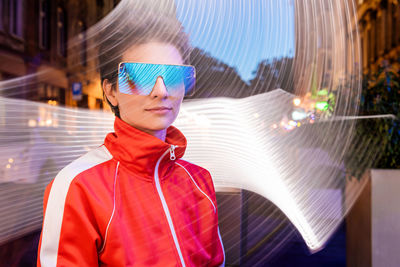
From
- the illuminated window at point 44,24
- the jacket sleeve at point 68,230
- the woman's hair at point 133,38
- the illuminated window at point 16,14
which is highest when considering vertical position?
the illuminated window at point 44,24

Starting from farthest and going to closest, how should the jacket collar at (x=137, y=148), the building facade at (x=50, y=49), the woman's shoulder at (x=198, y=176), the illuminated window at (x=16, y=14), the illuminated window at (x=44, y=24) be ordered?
1. the illuminated window at (x=44, y=24)
2. the illuminated window at (x=16, y=14)
3. the building facade at (x=50, y=49)
4. the woman's shoulder at (x=198, y=176)
5. the jacket collar at (x=137, y=148)

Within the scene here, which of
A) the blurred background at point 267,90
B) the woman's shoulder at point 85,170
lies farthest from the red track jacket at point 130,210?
the blurred background at point 267,90

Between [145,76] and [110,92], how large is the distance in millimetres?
160

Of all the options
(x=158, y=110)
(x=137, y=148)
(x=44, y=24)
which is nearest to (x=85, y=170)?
(x=137, y=148)

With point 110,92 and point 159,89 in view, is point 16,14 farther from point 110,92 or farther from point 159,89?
point 159,89

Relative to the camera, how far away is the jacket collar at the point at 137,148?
1032mm

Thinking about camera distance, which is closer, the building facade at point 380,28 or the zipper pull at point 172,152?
the zipper pull at point 172,152

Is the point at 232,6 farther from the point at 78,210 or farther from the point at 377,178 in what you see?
the point at 377,178

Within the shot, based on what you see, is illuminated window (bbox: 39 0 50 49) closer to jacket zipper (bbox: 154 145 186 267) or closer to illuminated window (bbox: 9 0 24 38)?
illuminated window (bbox: 9 0 24 38)

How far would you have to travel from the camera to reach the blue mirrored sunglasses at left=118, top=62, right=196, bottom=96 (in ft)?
3.40

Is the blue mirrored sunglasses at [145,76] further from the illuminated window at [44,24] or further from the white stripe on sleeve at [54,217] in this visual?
the illuminated window at [44,24]

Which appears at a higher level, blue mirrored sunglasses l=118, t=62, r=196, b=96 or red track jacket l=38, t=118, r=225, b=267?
blue mirrored sunglasses l=118, t=62, r=196, b=96

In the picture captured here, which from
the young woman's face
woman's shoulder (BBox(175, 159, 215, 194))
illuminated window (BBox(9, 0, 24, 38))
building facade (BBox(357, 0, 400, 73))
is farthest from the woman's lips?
building facade (BBox(357, 0, 400, 73))

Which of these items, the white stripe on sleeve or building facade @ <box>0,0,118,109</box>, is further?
building facade @ <box>0,0,118,109</box>
